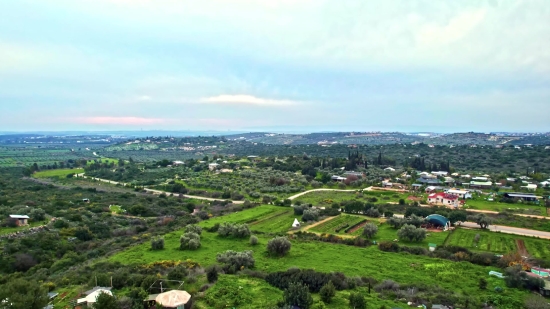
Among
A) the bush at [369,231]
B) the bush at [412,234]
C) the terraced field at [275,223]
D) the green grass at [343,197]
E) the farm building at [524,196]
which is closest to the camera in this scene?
the bush at [412,234]

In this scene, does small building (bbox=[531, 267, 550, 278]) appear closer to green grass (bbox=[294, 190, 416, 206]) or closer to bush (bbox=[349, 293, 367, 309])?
bush (bbox=[349, 293, 367, 309])

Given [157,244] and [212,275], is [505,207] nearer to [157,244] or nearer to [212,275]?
[212,275]

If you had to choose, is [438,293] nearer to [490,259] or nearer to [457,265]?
[457,265]

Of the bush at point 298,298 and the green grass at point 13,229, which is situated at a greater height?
→ the bush at point 298,298

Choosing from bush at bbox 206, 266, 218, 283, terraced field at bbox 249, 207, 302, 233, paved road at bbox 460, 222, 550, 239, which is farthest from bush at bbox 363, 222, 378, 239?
bush at bbox 206, 266, 218, 283

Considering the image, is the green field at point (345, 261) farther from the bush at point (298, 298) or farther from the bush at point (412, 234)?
the bush at point (298, 298)

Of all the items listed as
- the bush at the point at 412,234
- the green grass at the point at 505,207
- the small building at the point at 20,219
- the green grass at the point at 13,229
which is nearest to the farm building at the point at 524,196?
the green grass at the point at 505,207

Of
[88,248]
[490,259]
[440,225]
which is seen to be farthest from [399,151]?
[88,248]
